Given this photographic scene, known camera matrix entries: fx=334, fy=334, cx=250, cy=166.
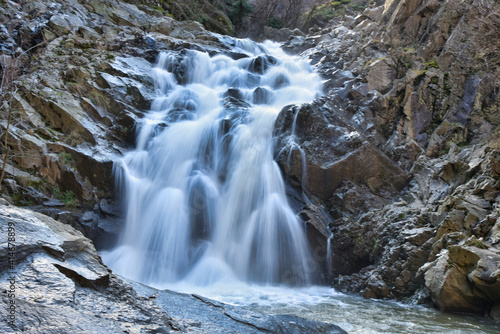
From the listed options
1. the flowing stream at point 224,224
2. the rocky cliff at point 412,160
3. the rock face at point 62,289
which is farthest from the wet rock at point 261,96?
the rock face at point 62,289

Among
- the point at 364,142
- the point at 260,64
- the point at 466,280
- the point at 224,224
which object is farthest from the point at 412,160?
the point at 260,64

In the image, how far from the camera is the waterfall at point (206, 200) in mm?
10250

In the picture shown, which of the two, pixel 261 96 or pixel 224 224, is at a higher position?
pixel 261 96

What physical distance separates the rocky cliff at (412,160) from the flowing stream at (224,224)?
2.61 feet

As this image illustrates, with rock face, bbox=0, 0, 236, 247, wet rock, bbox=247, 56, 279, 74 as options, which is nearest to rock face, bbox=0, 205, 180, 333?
rock face, bbox=0, 0, 236, 247

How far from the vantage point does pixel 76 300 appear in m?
3.30

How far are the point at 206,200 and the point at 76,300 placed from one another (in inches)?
331

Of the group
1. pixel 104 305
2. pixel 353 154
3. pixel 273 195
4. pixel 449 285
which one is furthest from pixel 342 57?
pixel 104 305

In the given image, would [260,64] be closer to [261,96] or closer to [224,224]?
[261,96]

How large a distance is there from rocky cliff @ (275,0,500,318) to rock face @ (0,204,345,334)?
440cm

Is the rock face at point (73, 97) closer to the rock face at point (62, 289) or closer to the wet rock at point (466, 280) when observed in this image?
the rock face at point (62, 289)

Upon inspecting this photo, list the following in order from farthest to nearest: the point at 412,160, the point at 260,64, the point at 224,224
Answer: the point at 260,64
the point at 412,160
the point at 224,224

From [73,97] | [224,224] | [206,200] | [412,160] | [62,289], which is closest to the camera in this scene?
[62,289]

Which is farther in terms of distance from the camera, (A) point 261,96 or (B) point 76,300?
(A) point 261,96
